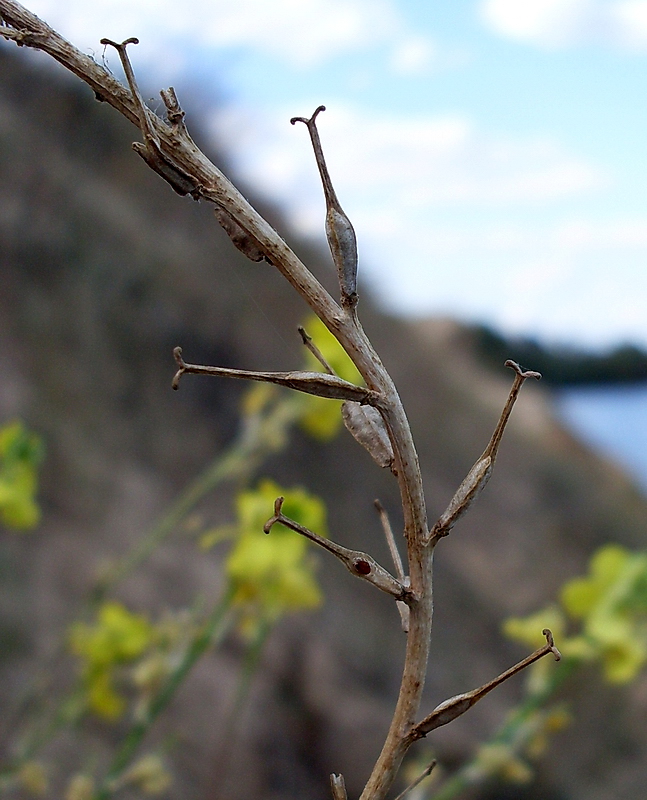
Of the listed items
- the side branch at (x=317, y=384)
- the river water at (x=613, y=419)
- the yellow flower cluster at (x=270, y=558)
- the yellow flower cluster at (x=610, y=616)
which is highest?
the river water at (x=613, y=419)

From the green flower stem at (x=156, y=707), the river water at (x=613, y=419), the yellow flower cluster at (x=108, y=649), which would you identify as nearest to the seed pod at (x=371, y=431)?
the green flower stem at (x=156, y=707)

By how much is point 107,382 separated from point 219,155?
225 cm

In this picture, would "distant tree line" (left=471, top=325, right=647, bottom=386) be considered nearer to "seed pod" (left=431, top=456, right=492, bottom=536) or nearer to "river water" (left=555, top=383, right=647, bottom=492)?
"river water" (left=555, top=383, right=647, bottom=492)

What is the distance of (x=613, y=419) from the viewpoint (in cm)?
621

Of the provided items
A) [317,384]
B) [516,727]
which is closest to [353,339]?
[317,384]

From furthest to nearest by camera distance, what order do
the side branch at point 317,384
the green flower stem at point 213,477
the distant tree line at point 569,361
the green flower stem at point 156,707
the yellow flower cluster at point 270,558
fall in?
the distant tree line at point 569,361 < the green flower stem at point 213,477 < the yellow flower cluster at point 270,558 < the green flower stem at point 156,707 < the side branch at point 317,384

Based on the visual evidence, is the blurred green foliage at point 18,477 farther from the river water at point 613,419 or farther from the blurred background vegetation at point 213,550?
the river water at point 613,419

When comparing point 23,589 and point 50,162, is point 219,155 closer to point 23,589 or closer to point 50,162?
point 50,162

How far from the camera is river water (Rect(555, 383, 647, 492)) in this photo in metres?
5.55

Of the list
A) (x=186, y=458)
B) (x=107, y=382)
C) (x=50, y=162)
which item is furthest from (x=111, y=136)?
(x=186, y=458)

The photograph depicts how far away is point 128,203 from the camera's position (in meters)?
4.93

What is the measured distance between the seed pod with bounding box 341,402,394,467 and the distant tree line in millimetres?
6969

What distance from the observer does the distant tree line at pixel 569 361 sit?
282 inches

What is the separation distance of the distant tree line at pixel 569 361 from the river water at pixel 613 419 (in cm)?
11
